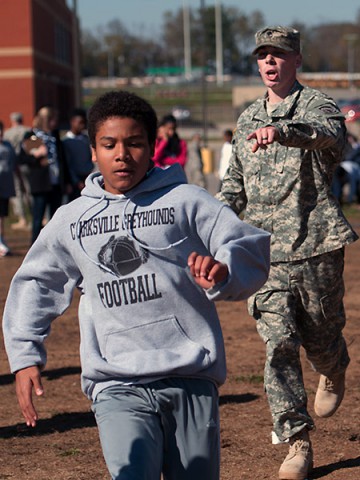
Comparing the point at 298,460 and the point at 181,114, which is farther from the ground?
the point at 181,114

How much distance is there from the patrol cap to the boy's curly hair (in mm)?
1770

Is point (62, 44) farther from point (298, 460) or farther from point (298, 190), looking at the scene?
point (298, 460)

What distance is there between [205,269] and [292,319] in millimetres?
2201

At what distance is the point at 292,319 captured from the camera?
18.0 ft

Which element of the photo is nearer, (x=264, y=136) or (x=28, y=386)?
(x=28, y=386)

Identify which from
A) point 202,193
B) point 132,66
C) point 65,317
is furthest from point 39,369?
point 132,66

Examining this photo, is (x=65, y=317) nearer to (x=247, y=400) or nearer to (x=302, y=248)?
(x=247, y=400)

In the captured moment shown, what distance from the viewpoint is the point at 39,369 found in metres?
3.79

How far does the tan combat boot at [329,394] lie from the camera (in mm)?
6016

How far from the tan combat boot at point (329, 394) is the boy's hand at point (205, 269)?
2731 millimetres

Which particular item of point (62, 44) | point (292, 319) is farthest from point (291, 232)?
point (62, 44)

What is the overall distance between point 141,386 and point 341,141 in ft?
6.93

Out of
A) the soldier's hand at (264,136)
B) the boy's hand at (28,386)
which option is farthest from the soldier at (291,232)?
the boy's hand at (28,386)

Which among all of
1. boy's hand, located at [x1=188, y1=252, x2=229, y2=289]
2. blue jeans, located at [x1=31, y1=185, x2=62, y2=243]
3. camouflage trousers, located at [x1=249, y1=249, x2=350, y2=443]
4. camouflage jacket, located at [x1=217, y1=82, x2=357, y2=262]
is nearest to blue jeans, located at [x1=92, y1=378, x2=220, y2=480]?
boy's hand, located at [x1=188, y1=252, x2=229, y2=289]
